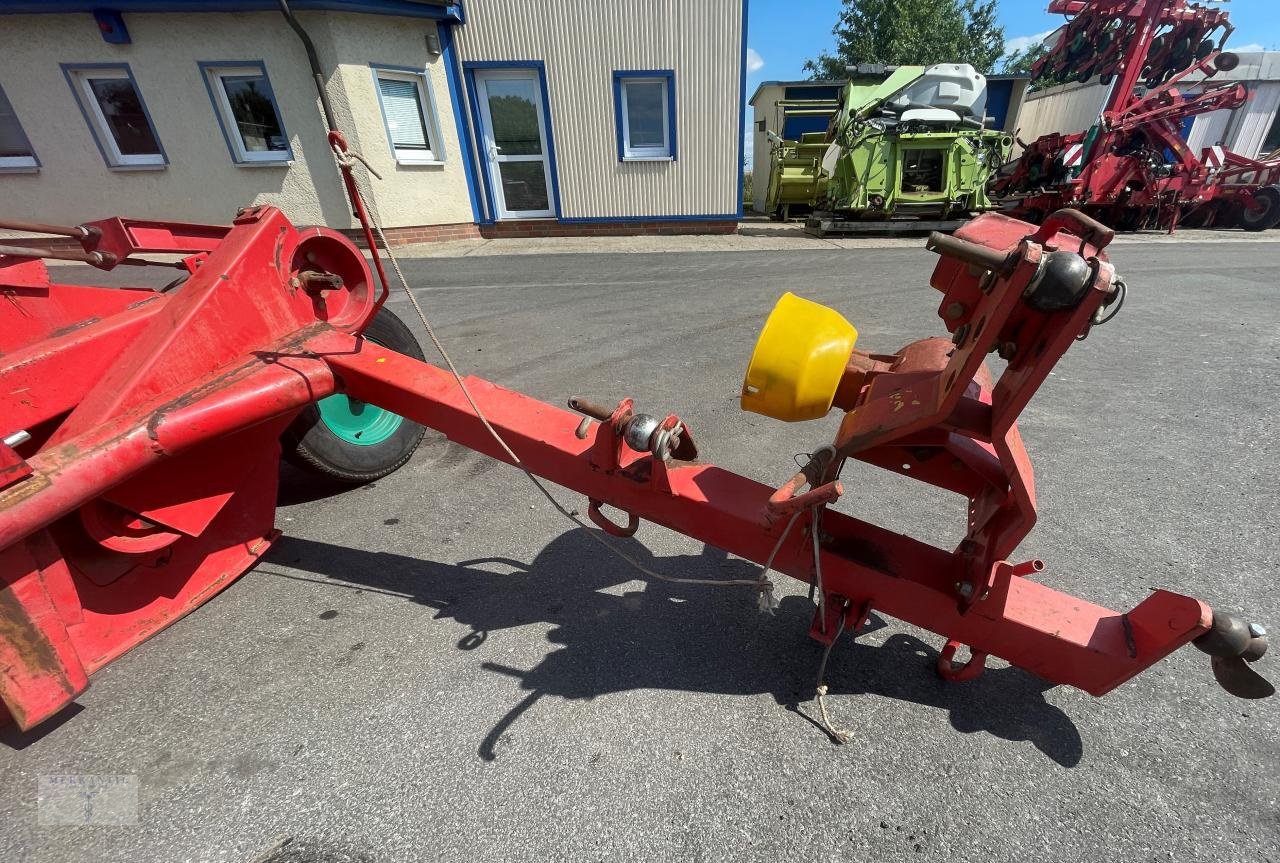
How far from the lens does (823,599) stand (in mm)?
1534

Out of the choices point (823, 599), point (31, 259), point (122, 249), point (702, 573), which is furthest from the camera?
point (702, 573)

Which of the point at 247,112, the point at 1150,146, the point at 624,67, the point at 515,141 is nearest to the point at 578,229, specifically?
the point at 515,141

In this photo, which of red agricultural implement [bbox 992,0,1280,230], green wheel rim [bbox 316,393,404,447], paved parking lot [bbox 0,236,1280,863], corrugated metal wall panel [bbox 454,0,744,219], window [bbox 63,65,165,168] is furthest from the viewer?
red agricultural implement [bbox 992,0,1280,230]

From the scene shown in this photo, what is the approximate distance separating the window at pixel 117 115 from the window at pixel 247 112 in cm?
118

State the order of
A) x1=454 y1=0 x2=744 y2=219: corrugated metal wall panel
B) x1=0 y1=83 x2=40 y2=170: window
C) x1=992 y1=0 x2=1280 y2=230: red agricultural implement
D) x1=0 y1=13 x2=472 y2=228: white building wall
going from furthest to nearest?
x1=992 y1=0 x2=1280 y2=230: red agricultural implement, x1=454 y1=0 x2=744 y2=219: corrugated metal wall panel, x1=0 y1=83 x2=40 y2=170: window, x1=0 y1=13 x2=472 y2=228: white building wall

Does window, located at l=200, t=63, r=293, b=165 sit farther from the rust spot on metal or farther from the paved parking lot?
the rust spot on metal

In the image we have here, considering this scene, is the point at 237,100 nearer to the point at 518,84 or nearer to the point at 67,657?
the point at 518,84

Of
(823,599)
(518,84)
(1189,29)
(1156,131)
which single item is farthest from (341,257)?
(1189,29)

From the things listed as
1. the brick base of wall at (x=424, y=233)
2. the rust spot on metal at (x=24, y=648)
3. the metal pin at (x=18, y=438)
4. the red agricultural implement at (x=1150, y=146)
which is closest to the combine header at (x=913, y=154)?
the red agricultural implement at (x=1150, y=146)

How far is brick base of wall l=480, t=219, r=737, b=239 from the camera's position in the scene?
35.8ft

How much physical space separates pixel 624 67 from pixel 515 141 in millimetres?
2436

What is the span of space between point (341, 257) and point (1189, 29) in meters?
17.1
